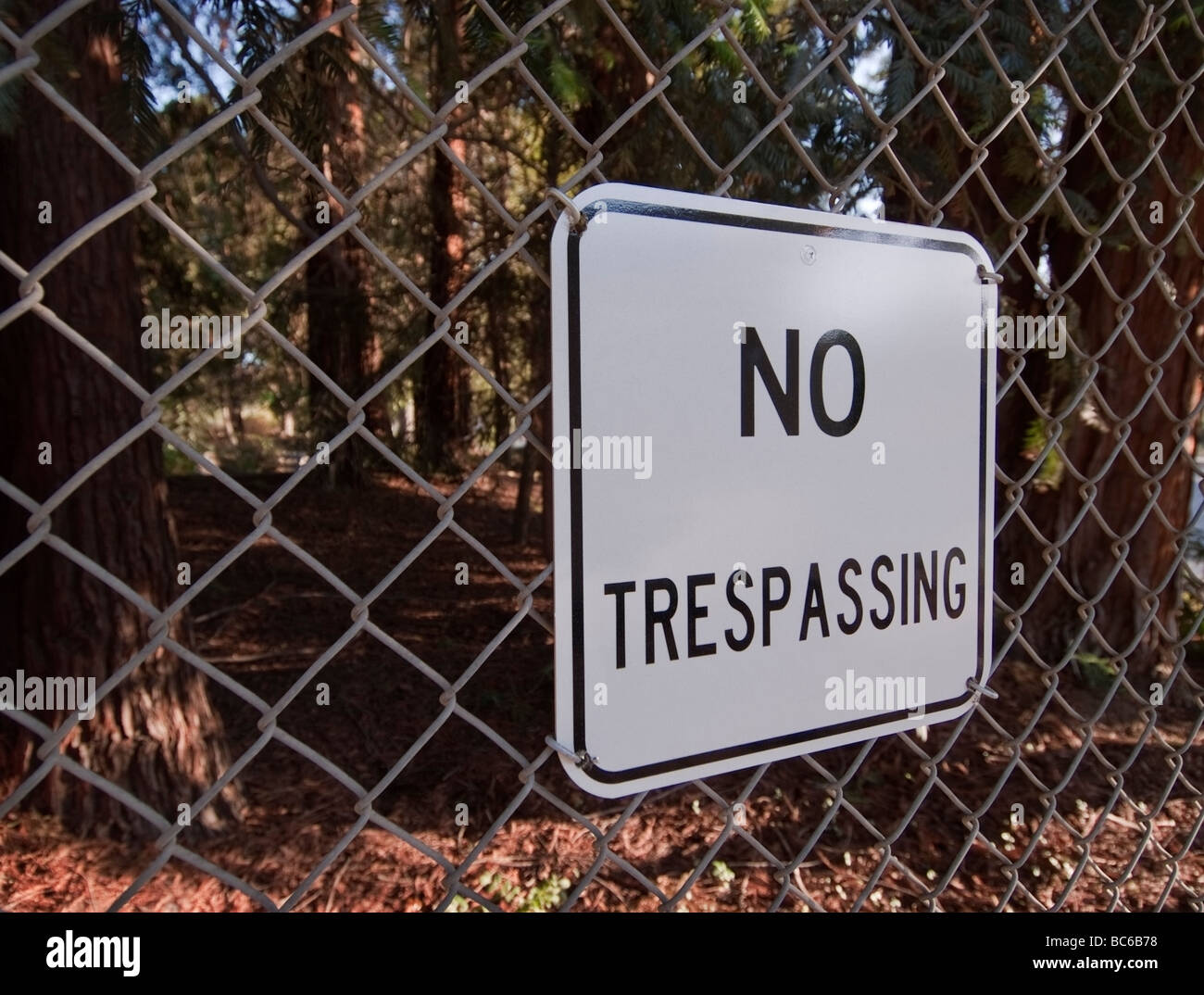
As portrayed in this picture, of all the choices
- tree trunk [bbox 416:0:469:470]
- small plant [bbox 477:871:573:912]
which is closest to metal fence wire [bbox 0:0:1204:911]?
small plant [bbox 477:871:573:912]

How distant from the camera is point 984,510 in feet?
4.57

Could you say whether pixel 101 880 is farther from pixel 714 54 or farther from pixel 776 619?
pixel 714 54

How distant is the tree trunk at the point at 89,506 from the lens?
2.54 m

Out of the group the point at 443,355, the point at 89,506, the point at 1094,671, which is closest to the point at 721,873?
the point at 1094,671

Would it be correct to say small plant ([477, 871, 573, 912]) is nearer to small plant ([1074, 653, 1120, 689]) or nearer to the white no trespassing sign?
the white no trespassing sign

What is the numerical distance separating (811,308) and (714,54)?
4.81ft

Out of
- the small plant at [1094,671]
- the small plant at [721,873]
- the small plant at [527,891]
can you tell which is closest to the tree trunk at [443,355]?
the small plant at [527,891]

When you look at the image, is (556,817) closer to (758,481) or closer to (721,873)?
(721,873)

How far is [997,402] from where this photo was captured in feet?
7.84

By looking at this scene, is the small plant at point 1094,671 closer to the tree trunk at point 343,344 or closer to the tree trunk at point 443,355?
the tree trunk at point 443,355

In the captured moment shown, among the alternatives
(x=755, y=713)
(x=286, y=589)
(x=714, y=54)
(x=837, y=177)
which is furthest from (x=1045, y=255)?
(x=286, y=589)

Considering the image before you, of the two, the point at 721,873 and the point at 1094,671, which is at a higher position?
the point at 1094,671

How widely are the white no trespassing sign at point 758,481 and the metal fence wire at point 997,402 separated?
0.10m

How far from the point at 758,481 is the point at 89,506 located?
2374mm
